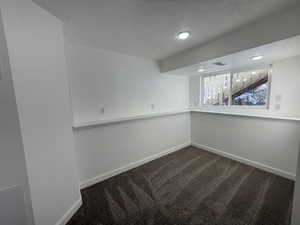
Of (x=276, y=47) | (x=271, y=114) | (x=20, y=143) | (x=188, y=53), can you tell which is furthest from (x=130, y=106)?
(x=271, y=114)

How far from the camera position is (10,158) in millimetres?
1000

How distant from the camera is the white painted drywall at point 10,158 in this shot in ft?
3.09

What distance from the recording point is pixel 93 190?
76.5 inches

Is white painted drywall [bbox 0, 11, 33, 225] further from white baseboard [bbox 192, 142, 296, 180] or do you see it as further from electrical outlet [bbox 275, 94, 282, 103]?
electrical outlet [bbox 275, 94, 282, 103]

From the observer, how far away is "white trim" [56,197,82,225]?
4.51 ft

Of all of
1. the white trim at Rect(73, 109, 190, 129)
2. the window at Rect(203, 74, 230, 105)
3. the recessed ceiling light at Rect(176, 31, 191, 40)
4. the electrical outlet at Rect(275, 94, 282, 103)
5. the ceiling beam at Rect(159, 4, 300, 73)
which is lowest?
the white trim at Rect(73, 109, 190, 129)

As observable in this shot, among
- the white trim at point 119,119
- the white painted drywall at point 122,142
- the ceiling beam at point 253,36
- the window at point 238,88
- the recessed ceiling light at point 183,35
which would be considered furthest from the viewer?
the window at point 238,88

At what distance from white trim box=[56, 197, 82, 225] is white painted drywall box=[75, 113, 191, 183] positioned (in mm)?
408

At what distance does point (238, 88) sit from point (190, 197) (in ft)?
8.01

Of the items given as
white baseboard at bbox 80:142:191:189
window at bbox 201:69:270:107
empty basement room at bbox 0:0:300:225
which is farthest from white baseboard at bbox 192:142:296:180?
window at bbox 201:69:270:107

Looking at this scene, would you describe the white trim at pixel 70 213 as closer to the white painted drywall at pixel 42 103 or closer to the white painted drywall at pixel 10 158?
the white painted drywall at pixel 42 103

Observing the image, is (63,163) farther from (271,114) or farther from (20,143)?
(271,114)

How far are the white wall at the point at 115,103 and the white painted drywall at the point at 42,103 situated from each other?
424mm

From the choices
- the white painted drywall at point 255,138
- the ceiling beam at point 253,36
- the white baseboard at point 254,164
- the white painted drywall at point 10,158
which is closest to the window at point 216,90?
the white painted drywall at point 255,138
